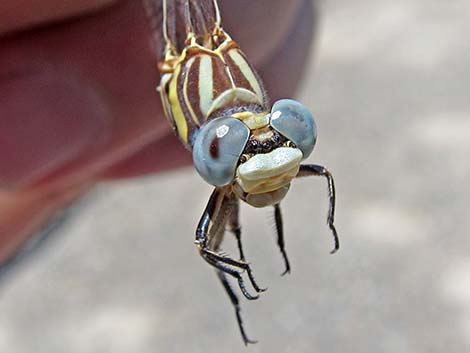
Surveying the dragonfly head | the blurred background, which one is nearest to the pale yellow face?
the dragonfly head

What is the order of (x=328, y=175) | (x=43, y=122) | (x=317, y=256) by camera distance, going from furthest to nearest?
1. (x=317, y=256)
2. (x=43, y=122)
3. (x=328, y=175)

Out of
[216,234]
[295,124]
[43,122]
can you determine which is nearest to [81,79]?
→ [43,122]

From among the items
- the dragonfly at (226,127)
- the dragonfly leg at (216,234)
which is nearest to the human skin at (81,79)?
the dragonfly at (226,127)

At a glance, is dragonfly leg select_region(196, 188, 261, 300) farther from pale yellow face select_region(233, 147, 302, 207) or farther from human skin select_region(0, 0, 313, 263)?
human skin select_region(0, 0, 313, 263)

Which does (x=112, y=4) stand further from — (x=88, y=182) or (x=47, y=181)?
(x=88, y=182)

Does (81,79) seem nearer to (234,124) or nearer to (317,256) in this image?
(234,124)

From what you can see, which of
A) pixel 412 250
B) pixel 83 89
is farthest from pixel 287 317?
pixel 83 89

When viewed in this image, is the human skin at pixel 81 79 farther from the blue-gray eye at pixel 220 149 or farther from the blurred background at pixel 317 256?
the blurred background at pixel 317 256
